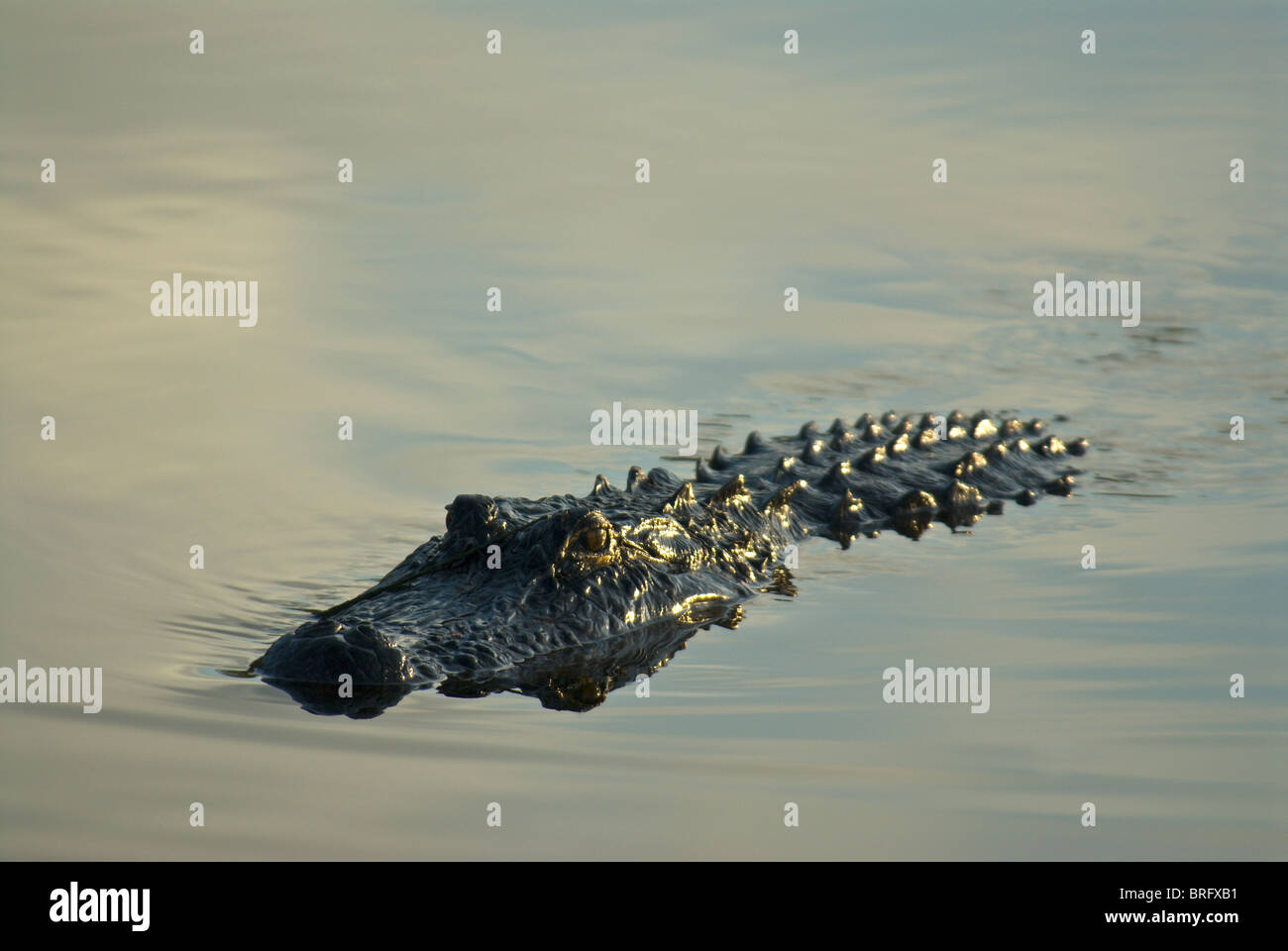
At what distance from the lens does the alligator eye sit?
8094 mm

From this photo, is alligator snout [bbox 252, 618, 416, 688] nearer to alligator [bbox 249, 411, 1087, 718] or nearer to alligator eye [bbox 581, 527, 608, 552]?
alligator [bbox 249, 411, 1087, 718]

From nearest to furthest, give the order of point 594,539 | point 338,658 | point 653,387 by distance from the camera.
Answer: point 338,658, point 594,539, point 653,387

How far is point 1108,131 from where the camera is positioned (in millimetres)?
19953

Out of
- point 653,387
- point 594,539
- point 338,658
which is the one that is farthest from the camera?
point 653,387

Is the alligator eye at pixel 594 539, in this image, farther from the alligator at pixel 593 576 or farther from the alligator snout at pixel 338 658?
the alligator snout at pixel 338 658

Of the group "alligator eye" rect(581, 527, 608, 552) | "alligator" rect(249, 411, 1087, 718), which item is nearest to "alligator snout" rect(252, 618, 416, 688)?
"alligator" rect(249, 411, 1087, 718)

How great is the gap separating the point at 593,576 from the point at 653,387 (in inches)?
190

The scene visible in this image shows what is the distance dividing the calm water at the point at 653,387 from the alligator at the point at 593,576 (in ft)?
0.70

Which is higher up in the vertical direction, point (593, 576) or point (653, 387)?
point (653, 387)

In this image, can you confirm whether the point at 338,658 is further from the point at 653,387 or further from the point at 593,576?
the point at 653,387

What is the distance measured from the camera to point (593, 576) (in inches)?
322

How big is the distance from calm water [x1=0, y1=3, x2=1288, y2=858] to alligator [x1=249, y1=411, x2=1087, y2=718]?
0.70 feet

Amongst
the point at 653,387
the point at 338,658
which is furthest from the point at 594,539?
the point at 653,387

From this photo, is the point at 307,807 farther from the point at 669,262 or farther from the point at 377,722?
the point at 669,262
